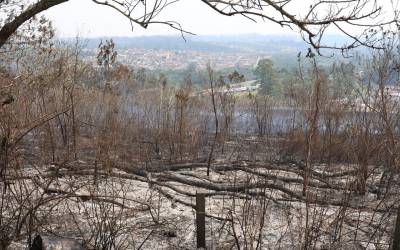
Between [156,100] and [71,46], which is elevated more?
[71,46]

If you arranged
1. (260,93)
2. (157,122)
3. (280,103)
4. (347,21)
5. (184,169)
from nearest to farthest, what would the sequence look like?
(347,21) < (184,169) < (157,122) < (280,103) < (260,93)

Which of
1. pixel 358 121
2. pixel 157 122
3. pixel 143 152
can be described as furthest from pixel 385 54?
pixel 157 122

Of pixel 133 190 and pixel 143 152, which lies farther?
pixel 143 152

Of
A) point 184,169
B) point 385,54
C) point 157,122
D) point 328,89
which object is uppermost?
point 385,54

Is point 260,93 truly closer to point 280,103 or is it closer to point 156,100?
point 280,103

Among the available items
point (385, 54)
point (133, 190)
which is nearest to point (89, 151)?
point (133, 190)

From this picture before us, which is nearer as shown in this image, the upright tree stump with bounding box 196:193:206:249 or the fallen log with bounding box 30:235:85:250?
the fallen log with bounding box 30:235:85:250

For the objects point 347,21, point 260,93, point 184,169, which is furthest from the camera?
point 260,93

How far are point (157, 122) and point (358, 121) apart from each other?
5195mm

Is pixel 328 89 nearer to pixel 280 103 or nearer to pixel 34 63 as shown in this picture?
pixel 280 103

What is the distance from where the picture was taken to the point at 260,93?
14.4 meters

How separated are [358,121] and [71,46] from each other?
630 cm

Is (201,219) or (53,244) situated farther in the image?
(201,219)

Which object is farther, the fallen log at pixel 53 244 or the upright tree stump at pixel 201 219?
the upright tree stump at pixel 201 219
